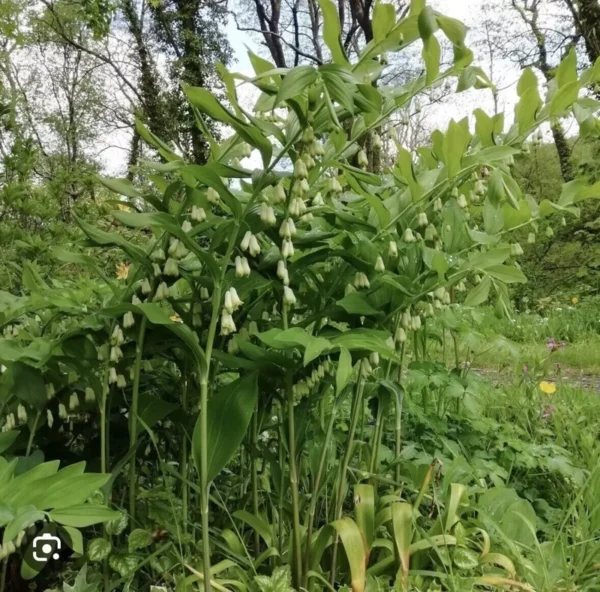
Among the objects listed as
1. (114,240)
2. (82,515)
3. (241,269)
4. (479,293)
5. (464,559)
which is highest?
(114,240)

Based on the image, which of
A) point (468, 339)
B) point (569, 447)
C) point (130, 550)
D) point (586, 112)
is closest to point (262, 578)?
point (130, 550)

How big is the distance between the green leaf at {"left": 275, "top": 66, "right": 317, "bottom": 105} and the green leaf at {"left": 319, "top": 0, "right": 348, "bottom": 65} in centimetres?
15

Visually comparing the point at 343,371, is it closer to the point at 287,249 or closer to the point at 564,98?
the point at 287,249

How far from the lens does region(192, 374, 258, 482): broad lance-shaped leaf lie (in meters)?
0.99

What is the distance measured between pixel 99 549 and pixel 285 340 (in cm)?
64

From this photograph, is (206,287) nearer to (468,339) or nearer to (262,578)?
(262,578)

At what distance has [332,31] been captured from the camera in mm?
960

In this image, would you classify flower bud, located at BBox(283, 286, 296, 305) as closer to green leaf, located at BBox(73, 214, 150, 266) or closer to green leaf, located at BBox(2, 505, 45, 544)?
green leaf, located at BBox(73, 214, 150, 266)

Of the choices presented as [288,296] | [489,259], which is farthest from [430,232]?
[288,296]

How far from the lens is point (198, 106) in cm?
90

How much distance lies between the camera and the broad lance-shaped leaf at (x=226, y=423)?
38.9 inches

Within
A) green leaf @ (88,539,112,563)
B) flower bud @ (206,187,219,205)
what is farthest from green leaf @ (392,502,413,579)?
flower bud @ (206,187,219,205)

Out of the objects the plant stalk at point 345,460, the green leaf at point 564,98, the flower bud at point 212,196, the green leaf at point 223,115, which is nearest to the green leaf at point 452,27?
the green leaf at point 564,98

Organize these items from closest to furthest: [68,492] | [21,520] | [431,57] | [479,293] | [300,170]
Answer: [21,520]
[68,492]
[300,170]
[431,57]
[479,293]
